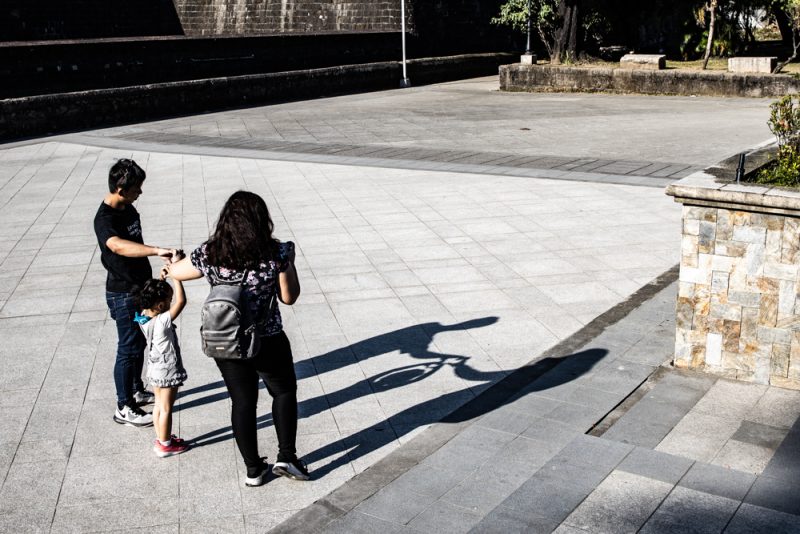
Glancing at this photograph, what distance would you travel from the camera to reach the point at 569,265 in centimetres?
882

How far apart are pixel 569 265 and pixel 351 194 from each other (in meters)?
4.45

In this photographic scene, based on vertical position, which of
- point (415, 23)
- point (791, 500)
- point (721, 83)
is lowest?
point (791, 500)

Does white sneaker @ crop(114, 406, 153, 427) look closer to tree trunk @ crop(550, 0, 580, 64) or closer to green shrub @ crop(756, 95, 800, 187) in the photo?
green shrub @ crop(756, 95, 800, 187)

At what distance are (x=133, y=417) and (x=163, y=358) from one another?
69cm

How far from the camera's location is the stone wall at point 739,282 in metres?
5.77

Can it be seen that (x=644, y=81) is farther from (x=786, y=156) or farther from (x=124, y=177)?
(x=124, y=177)

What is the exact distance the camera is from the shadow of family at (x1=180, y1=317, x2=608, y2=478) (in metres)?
5.39

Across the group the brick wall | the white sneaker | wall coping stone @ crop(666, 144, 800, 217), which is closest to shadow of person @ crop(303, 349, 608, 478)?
the white sneaker

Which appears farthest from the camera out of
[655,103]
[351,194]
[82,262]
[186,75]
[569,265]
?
[186,75]

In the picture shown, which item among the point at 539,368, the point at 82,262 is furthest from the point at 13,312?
the point at 539,368

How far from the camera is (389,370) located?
6465 mm

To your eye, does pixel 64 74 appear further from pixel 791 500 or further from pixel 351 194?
pixel 791 500

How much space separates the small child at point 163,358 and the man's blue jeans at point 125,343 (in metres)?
0.43

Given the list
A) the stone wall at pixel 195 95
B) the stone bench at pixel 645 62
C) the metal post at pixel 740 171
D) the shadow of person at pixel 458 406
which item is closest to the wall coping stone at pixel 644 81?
the stone bench at pixel 645 62
